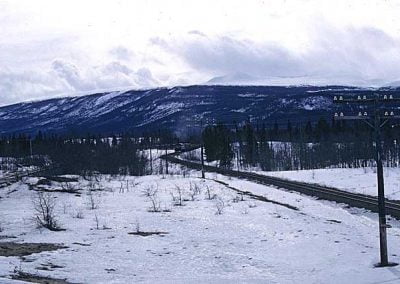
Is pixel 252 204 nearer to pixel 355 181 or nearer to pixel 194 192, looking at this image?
pixel 194 192

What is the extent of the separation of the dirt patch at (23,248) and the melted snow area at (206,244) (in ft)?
1.55

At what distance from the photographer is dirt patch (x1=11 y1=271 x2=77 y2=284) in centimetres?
1125

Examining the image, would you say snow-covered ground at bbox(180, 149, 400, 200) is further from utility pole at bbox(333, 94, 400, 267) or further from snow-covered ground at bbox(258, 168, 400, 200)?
utility pole at bbox(333, 94, 400, 267)

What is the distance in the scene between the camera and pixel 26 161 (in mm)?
106438

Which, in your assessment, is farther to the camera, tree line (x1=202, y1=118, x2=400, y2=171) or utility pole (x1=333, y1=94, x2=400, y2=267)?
tree line (x1=202, y1=118, x2=400, y2=171)

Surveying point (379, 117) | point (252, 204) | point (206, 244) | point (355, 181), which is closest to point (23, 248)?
point (206, 244)

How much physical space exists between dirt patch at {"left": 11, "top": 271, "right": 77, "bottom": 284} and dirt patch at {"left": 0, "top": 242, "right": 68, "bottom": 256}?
271 cm

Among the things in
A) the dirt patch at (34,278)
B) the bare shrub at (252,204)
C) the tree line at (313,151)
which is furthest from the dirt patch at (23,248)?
the tree line at (313,151)

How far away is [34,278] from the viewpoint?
11.6 metres

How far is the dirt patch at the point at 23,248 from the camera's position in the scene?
14557 millimetres

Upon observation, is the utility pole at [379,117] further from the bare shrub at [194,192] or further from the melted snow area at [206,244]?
the bare shrub at [194,192]

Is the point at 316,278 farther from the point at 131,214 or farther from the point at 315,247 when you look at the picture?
the point at 131,214

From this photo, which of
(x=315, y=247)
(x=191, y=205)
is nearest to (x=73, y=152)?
(x=191, y=205)

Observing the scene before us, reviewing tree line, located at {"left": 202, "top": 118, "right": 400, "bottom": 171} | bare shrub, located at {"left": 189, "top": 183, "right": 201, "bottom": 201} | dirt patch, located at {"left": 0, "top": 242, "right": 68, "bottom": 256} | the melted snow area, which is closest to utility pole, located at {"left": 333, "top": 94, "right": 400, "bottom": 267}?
the melted snow area
